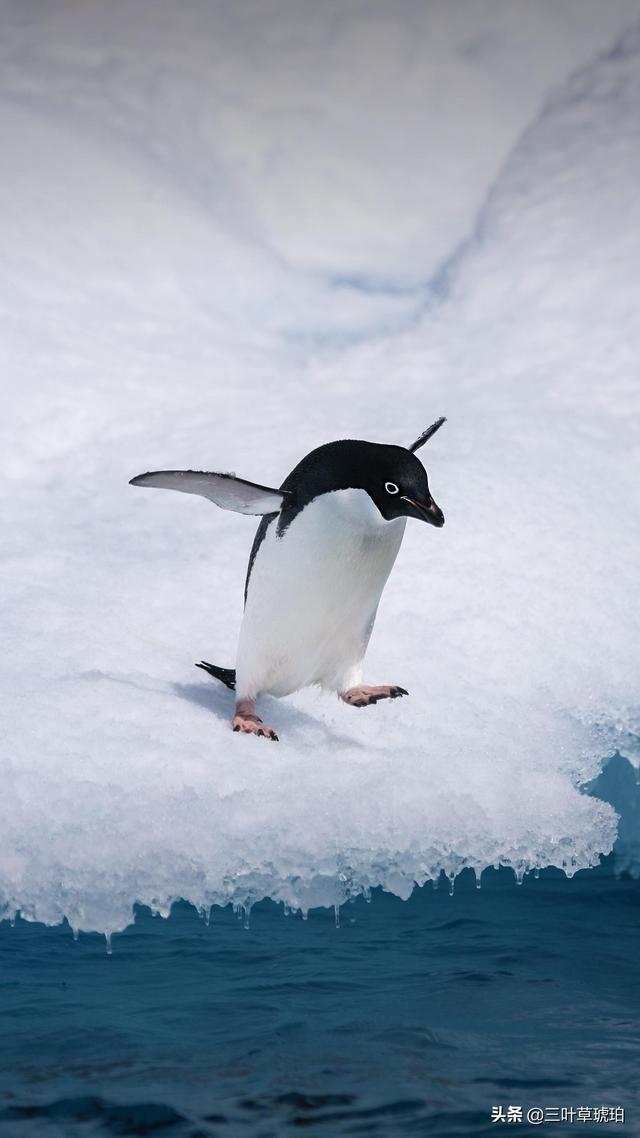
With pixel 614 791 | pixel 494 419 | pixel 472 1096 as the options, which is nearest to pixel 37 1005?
pixel 472 1096

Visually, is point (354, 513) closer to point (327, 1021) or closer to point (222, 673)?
point (222, 673)

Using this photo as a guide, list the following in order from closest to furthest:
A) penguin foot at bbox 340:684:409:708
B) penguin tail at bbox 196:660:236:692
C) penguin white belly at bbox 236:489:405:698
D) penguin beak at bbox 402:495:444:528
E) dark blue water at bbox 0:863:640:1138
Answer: dark blue water at bbox 0:863:640:1138 → penguin beak at bbox 402:495:444:528 → penguin white belly at bbox 236:489:405:698 → penguin foot at bbox 340:684:409:708 → penguin tail at bbox 196:660:236:692

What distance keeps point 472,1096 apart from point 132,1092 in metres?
0.45

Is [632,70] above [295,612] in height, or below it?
above

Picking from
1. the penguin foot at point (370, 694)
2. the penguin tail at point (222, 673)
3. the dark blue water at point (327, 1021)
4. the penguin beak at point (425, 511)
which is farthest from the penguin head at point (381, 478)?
the dark blue water at point (327, 1021)

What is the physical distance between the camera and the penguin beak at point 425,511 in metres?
2.12

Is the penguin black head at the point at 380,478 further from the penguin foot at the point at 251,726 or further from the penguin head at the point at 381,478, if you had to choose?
the penguin foot at the point at 251,726

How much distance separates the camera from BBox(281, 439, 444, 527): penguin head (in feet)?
7.07

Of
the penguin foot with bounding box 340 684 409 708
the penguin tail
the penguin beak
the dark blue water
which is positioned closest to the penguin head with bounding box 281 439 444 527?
the penguin beak

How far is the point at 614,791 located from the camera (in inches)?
111

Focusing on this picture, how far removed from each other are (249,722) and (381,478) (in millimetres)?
617

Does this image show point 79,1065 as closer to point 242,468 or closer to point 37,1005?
point 37,1005

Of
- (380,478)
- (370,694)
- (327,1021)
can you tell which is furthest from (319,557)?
(327,1021)

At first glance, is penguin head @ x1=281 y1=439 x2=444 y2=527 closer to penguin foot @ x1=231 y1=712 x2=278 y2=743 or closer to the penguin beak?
the penguin beak
